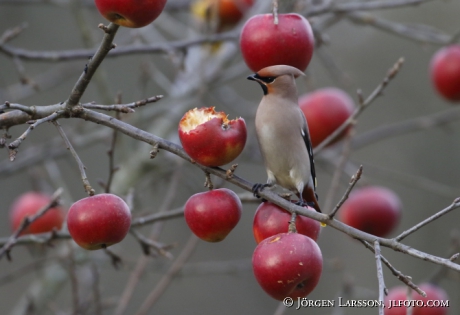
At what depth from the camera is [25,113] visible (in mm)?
1888

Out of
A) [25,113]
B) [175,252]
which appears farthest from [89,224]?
[175,252]

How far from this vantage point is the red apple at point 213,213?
1911mm

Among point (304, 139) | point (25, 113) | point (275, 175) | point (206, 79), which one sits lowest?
point (25, 113)

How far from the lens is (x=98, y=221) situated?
180 centimetres

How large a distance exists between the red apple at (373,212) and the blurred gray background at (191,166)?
0.16 metres

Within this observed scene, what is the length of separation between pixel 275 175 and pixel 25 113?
1131mm

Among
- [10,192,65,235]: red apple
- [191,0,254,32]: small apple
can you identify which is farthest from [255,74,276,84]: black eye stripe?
[191,0,254,32]: small apple

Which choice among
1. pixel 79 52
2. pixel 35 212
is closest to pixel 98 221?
pixel 79 52

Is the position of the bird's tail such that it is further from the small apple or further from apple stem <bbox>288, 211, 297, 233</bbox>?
the small apple

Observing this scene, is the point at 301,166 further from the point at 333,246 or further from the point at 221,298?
the point at 333,246

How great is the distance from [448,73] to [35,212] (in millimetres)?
2645

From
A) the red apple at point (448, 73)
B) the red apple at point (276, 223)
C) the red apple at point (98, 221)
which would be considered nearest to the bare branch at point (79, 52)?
the red apple at point (98, 221)

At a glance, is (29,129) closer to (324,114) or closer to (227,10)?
(324,114)

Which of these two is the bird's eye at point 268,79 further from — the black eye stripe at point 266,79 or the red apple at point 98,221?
the red apple at point 98,221
